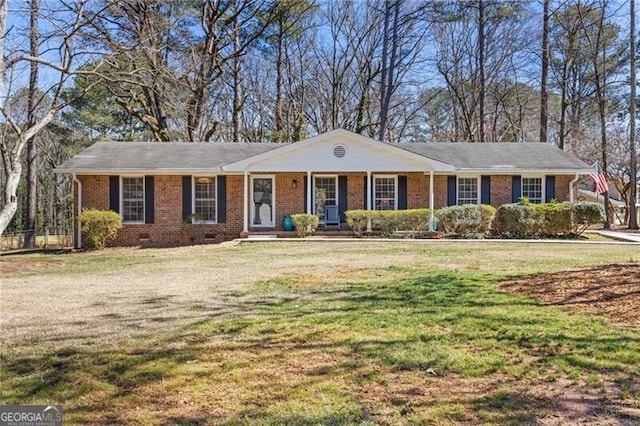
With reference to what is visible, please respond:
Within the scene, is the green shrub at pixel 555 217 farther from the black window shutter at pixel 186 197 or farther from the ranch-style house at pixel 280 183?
the black window shutter at pixel 186 197

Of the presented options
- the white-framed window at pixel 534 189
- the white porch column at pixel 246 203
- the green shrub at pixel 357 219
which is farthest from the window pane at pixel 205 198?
the white-framed window at pixel 534 189

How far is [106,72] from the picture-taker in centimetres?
1125

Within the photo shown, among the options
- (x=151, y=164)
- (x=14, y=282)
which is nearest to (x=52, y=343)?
(x=14, y=282)

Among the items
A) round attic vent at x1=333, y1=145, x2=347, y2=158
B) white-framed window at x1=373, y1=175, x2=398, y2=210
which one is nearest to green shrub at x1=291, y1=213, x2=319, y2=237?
round attic vent at x1=333, y1=145, x2=347, y2=158

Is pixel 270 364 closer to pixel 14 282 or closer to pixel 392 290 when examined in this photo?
pixel 392 290

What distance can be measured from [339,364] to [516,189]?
52.6 feet

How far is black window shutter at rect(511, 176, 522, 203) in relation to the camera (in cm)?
1806

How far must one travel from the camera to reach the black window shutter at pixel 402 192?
59.5 ft

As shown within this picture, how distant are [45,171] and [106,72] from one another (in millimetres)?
30149

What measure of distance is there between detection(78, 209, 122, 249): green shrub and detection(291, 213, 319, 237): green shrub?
19.5 ft

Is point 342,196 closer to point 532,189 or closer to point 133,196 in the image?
point 532,189

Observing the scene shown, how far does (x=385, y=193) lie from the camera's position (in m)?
18.3

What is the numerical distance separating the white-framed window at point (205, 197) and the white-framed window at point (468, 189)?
9164 millimetres

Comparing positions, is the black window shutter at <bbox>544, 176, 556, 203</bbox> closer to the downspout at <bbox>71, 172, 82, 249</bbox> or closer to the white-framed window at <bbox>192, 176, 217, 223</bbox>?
the white-framed window at <bbox>192, 176, 217, 223</bbox>
